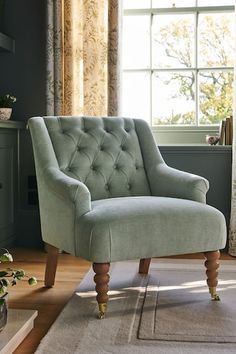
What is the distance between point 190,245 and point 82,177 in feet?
2.39

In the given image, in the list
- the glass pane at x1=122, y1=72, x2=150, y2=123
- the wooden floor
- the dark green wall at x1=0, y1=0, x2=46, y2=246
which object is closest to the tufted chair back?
the wooden floor

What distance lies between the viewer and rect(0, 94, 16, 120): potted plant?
11.1 ft

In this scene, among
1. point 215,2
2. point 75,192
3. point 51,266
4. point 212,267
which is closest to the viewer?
point 75,192

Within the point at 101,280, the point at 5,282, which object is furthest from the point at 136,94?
the point at 5,282

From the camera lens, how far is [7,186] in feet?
11.5

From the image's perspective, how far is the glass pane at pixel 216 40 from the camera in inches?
151

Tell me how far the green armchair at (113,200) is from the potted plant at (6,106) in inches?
29.3

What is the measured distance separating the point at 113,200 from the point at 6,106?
52.7 inches

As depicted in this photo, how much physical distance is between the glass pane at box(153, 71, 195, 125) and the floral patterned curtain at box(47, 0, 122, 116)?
1.73 ft

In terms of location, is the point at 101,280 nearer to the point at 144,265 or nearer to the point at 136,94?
the point at 144,265

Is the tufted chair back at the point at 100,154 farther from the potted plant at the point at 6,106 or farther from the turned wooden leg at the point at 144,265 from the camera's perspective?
the potted plant at the point at 6,106

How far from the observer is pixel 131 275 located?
9.27ft

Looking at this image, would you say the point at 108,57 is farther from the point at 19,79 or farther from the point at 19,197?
the point at 19,197

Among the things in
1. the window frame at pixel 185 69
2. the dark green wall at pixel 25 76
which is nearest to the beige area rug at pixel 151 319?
the dark green wall at pixel 25 76
